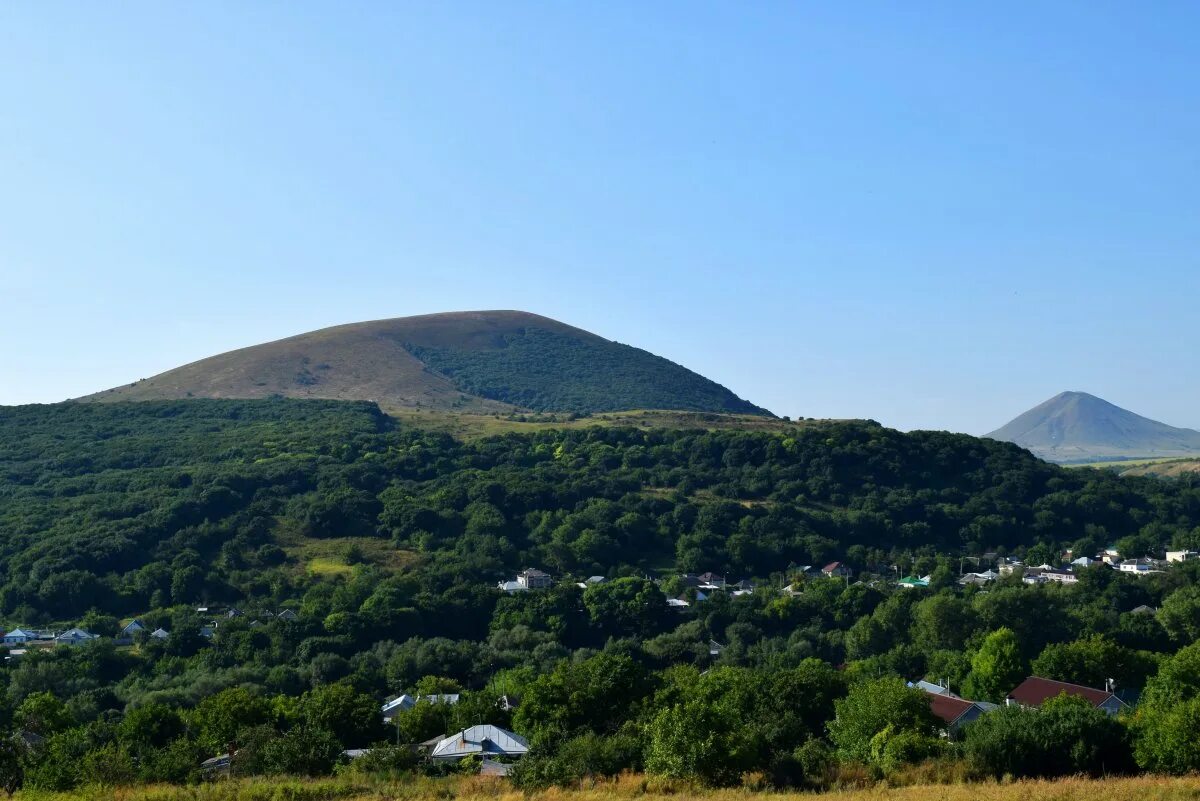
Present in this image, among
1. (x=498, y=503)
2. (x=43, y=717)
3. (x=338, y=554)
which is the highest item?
(x=498, y=503)

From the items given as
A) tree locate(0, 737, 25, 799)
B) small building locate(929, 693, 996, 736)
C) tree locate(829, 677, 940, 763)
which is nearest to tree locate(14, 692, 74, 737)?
tree locate(0, 737, 25, 799)

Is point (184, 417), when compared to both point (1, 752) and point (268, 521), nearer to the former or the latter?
point (268, 521)

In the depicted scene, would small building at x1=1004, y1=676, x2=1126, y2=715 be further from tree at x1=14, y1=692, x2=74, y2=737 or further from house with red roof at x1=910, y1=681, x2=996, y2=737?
tree at x1=14, y1=692, x2=74, y2=737

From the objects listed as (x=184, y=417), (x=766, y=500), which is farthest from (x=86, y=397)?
(x=766, y=500)

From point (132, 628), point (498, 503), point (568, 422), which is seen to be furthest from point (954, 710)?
point (568, 422)

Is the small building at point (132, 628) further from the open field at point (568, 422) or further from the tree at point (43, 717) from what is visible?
the open field at point (568, 422)

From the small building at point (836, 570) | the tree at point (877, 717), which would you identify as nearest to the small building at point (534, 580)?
the small building at point (836, 570)

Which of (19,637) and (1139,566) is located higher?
(1139,566)

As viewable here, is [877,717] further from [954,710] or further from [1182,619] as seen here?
[1182,619]
